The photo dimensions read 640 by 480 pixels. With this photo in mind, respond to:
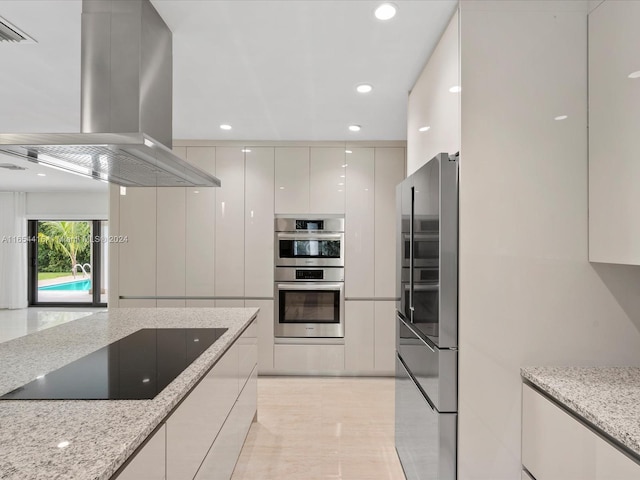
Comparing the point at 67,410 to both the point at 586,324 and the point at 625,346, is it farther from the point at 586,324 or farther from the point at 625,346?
the point at 625,346

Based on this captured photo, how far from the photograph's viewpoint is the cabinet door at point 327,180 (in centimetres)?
397

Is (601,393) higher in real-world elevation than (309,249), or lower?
lower

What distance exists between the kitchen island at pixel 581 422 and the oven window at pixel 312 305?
8.22 feet

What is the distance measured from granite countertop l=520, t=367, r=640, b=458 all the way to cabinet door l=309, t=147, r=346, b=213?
2.66 metres

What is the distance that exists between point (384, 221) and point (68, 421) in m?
3.30

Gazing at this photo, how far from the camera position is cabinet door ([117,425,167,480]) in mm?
951

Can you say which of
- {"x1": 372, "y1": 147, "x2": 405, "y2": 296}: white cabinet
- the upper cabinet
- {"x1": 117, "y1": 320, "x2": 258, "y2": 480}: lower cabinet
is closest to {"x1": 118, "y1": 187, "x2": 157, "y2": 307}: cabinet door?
{"x1": 117, "y1": 320, "x2": 258, "y2": 480}: lower cabinet

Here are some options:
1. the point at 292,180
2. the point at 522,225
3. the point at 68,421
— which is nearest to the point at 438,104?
the point at 522,225

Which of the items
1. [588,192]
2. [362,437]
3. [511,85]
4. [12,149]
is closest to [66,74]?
[12,149]

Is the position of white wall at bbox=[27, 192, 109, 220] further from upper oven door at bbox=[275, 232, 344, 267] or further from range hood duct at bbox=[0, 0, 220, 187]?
range hood duct at bbox=[0, 0, 220, 187]

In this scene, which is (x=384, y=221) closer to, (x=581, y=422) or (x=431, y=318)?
(x=431, y=318)

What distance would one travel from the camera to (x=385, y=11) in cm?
170

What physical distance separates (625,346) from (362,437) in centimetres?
179

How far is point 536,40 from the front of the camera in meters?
1.60
